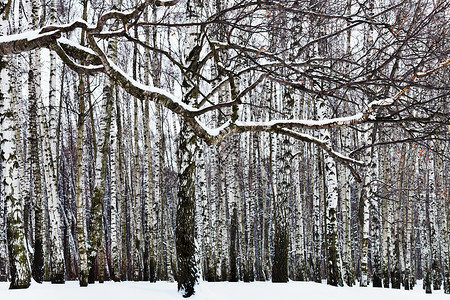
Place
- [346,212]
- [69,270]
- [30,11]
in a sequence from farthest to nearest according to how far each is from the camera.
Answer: [69,270], [346,212], [30,11]

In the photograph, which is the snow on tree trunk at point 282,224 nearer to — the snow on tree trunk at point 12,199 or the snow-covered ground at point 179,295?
the snow-covered ground at point 179,295

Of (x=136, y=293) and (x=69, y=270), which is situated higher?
(x=136, y=293)

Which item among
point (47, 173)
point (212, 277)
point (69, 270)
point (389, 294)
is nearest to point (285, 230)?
point (389, 294)

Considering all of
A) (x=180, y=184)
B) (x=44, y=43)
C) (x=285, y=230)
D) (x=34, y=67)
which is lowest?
(x=285, y=230)

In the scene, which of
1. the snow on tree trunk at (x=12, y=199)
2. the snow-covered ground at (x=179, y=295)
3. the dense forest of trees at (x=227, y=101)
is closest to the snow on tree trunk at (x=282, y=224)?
the dense forest of trees at (x=227, y=101)

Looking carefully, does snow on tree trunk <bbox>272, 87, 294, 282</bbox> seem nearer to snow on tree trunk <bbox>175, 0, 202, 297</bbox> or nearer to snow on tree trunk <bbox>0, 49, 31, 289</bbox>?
snow on tree trunk <bbox>175, 0, 202, 297</bbox>

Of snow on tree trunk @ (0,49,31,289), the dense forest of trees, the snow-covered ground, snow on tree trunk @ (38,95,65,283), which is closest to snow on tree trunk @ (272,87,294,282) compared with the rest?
the dense forest of trees

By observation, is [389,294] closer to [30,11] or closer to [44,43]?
[44,43]

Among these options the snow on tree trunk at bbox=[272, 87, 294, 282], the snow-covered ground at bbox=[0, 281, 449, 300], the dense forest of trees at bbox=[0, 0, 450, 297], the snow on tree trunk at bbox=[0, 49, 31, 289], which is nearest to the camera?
the dense forest of trees at bbox=[0, 0, 450, 297]

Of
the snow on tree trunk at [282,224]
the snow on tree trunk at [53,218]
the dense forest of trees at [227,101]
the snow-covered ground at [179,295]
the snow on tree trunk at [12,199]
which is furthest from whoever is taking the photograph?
the snow on tree trunk at [282,224]

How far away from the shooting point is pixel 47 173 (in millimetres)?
10812

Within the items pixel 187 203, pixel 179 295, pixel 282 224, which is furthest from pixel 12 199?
pixel 282 224

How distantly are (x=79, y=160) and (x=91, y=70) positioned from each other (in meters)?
5.81

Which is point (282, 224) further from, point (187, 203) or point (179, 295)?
point (179, 295)
